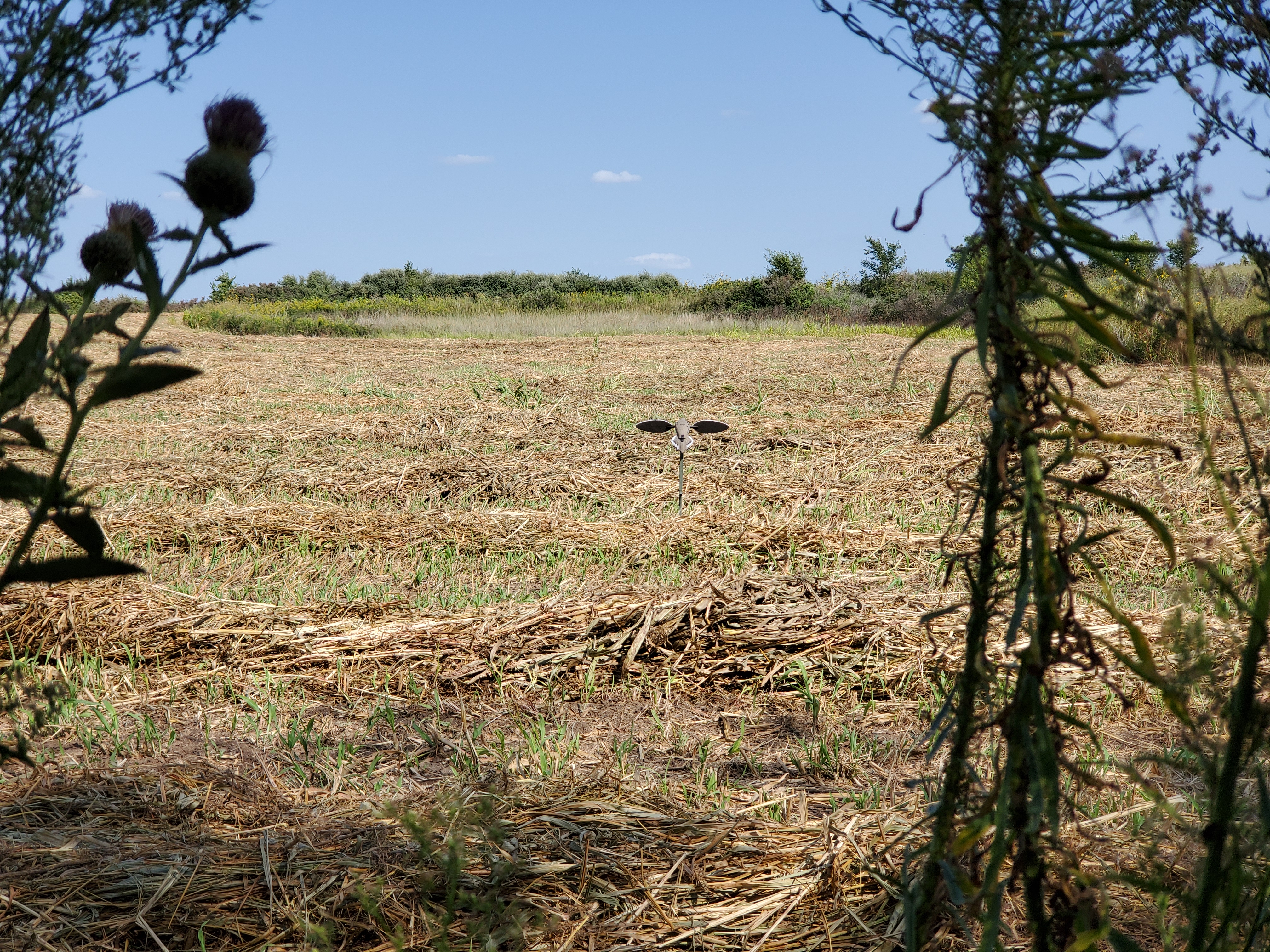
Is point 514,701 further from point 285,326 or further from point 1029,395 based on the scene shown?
point 285,326

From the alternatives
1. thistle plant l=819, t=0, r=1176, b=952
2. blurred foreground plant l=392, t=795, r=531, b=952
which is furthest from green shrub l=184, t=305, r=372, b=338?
thistle plant l=819, t=0, r=1176, b=952

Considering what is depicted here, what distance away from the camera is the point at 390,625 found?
3.40m

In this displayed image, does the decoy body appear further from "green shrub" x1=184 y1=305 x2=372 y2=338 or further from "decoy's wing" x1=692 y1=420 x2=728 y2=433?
"green shrub" x1=184 y1=305 x2=372 y2=338

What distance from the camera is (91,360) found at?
1102mm

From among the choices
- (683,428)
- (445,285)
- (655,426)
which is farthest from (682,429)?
(445,285)

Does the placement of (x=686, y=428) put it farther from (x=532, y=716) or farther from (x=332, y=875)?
(x=332, y=875)

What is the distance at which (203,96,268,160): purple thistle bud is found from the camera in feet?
3.95

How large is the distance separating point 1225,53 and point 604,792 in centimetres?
200

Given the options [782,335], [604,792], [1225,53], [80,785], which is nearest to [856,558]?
[604,792]

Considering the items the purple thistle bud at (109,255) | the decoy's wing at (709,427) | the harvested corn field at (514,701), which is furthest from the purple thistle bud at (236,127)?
the decoy's wing at (709,427)

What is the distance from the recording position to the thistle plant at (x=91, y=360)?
3.05ft

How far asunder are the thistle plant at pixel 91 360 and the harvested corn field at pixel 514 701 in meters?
0.24

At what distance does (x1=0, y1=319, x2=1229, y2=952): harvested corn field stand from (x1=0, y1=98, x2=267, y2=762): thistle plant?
239mm

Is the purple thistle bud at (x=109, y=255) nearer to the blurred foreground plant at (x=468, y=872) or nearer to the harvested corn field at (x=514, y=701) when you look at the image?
the harvested corn field at (x=514, y=701)
